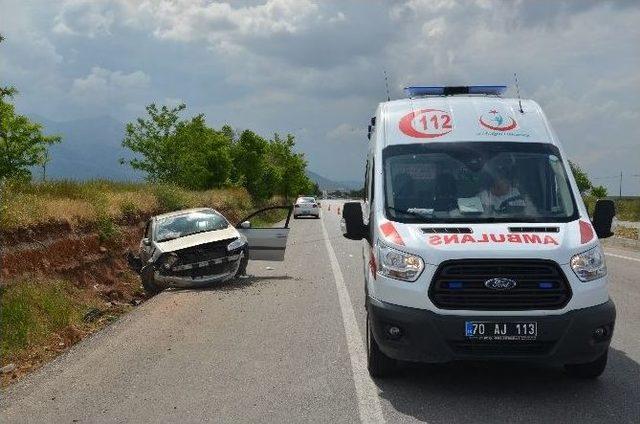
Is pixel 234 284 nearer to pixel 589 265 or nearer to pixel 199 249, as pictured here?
pixel 199 249

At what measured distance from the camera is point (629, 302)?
10344 millimetres

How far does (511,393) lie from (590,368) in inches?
31.4

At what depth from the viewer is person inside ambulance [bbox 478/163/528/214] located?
21.4 ft

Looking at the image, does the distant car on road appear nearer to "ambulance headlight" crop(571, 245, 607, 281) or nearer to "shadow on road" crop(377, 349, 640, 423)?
"shadow on road" crop(377, 349, 640, 423)

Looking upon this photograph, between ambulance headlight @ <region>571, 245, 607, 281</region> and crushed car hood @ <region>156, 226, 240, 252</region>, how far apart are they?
8240 mm

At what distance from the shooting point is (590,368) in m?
6.16

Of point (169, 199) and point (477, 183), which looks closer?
point (477, 183)

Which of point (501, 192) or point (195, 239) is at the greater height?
point (501, 192)

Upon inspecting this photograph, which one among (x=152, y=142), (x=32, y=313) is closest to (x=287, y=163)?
(x=152, y=142)

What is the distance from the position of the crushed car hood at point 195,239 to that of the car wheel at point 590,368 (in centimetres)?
794

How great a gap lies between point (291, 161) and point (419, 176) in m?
93.8

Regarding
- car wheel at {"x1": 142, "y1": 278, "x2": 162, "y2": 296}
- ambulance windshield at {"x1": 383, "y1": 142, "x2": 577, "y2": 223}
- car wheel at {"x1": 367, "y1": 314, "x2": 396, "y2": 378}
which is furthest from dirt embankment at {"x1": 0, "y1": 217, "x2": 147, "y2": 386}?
ambulance windshield at {"x1": 383, "y1": 142, "x2": 577, "y2": 223}

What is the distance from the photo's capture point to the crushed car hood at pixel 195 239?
1285 centimetres

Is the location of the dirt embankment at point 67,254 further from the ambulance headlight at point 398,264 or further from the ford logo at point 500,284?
the ford logo at point 500,284
